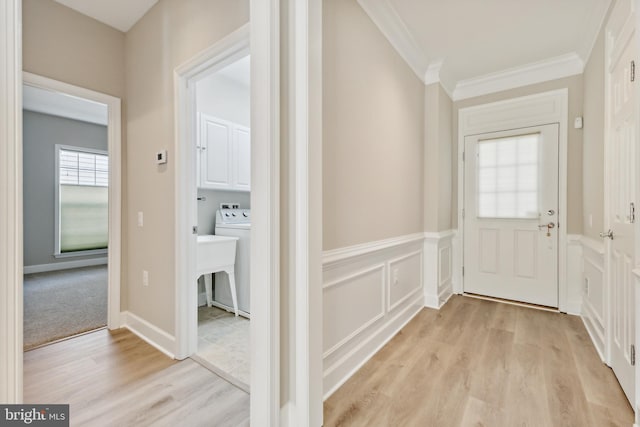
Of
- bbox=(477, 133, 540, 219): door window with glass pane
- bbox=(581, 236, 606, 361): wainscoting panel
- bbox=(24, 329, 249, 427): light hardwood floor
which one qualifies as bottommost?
bbox=(24, 329, 249, 427): light hardwood floor

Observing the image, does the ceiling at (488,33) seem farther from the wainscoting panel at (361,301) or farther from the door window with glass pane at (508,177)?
the wainscoting panel at (361,301)

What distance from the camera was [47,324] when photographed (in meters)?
2.51

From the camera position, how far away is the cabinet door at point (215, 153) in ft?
9.02

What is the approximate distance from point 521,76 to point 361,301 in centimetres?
310

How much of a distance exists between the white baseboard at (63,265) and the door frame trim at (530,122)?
6.06 meters

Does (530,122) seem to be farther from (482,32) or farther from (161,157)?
(161,157)

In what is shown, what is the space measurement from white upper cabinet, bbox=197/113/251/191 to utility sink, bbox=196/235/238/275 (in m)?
0.62

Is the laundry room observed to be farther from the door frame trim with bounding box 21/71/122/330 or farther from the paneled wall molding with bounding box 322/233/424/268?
the paneled wall molding with bounding box 322/233/424/268

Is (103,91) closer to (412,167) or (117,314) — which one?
(117,314)

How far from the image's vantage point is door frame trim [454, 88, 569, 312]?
2.87 metres

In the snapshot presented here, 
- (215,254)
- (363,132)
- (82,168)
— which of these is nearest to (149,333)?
(215,254)

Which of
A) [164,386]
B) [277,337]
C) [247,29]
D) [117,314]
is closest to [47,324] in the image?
[117,314]

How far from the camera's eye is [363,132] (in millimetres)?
1957
